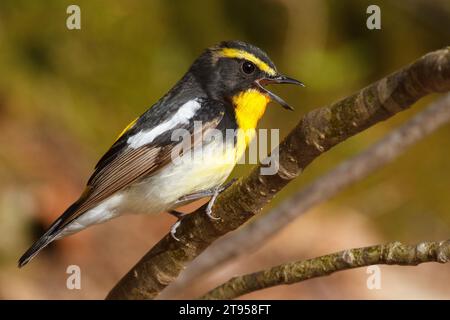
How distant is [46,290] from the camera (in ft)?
16.4

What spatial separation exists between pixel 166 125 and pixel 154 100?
7.81 feet

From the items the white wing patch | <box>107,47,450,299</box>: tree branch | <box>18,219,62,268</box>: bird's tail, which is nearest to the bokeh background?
<box>18,219,62,268</box>: bird's tail

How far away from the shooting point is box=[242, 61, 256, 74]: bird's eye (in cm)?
348

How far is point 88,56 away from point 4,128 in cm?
80

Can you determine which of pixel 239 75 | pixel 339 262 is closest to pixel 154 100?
pixel 239 75

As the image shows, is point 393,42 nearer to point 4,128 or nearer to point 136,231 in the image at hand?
point 136,231

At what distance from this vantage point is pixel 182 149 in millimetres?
3328

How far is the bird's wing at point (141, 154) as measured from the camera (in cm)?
332

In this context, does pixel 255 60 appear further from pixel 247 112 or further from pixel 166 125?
pixel 166 125

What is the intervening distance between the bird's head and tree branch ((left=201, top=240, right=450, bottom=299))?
961 millimetres

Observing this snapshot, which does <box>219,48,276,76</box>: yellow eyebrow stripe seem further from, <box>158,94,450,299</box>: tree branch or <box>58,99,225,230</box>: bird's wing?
<box>158,94,450,299</box>: tree branch

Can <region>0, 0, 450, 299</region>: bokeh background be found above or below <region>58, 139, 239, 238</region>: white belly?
above

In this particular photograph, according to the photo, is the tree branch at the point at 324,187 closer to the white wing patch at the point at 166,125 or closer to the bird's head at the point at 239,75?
the bird's head at the point at 239,75
